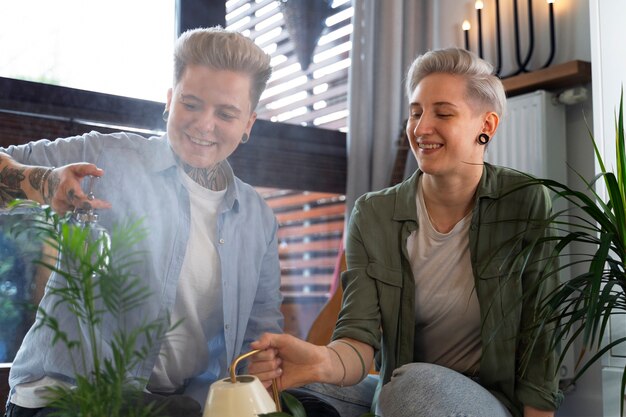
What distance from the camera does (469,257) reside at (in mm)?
1585

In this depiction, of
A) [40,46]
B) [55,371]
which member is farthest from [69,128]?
[55,371]

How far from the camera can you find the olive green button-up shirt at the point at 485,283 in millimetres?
1502

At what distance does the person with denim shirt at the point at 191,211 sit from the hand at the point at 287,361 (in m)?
0.23

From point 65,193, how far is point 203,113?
0.35 m

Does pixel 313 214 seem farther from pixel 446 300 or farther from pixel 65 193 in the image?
pixel 65 193

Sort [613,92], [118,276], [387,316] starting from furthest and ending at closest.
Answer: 1. [613,92]
2. [387,316]
3. [118,276]

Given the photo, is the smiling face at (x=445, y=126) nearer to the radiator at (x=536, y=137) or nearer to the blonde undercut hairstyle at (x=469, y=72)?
the blonde undercut hairstyle at (x=469, y=72)

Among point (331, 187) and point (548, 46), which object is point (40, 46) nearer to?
point (331, 187)

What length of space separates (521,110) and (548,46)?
0.82ft

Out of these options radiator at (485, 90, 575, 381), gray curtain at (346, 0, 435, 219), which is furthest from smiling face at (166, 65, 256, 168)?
radiator at (485, 90, 575, 381)

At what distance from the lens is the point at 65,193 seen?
134cm

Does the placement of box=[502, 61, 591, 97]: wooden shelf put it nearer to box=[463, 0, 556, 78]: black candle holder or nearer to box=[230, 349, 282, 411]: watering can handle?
box=[463, 0, 556, 78]: black candle holder

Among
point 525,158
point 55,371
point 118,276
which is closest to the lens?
point 118,276

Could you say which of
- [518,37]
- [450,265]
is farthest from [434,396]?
[518,37]
